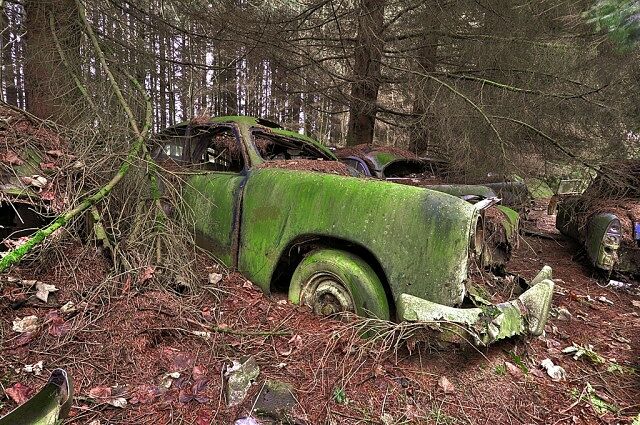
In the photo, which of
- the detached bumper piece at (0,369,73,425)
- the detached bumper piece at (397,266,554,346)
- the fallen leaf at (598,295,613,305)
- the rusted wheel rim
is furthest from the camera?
the fallen leaf at (598,295,613,305)

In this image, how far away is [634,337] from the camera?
3.69 m

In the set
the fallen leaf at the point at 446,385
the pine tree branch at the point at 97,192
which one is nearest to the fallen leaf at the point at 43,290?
the pine tree branch at the point at 97,192

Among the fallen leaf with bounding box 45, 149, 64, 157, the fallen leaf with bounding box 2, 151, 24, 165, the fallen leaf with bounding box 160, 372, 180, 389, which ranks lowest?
the fallen leaf with bounding box 160, 372, 180, 389

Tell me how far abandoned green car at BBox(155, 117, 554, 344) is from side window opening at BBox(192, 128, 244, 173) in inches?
0.7

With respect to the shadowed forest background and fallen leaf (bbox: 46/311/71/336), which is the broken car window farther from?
fallen leaf (bbox: 46/311/71/336)

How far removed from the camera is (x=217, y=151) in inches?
173

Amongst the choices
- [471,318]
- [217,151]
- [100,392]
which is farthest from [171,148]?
[471,318]

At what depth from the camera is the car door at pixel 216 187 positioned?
374 cm

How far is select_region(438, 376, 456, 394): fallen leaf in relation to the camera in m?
2.48

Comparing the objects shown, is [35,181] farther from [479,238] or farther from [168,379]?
[479,238]

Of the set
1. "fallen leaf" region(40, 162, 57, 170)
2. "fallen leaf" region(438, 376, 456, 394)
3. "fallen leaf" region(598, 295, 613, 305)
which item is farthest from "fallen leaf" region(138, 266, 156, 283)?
"fallen leaf" region(598, 295, 613, 305)

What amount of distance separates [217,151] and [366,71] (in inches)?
190

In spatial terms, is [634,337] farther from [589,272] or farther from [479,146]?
[479,146]

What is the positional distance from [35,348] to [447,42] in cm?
749
